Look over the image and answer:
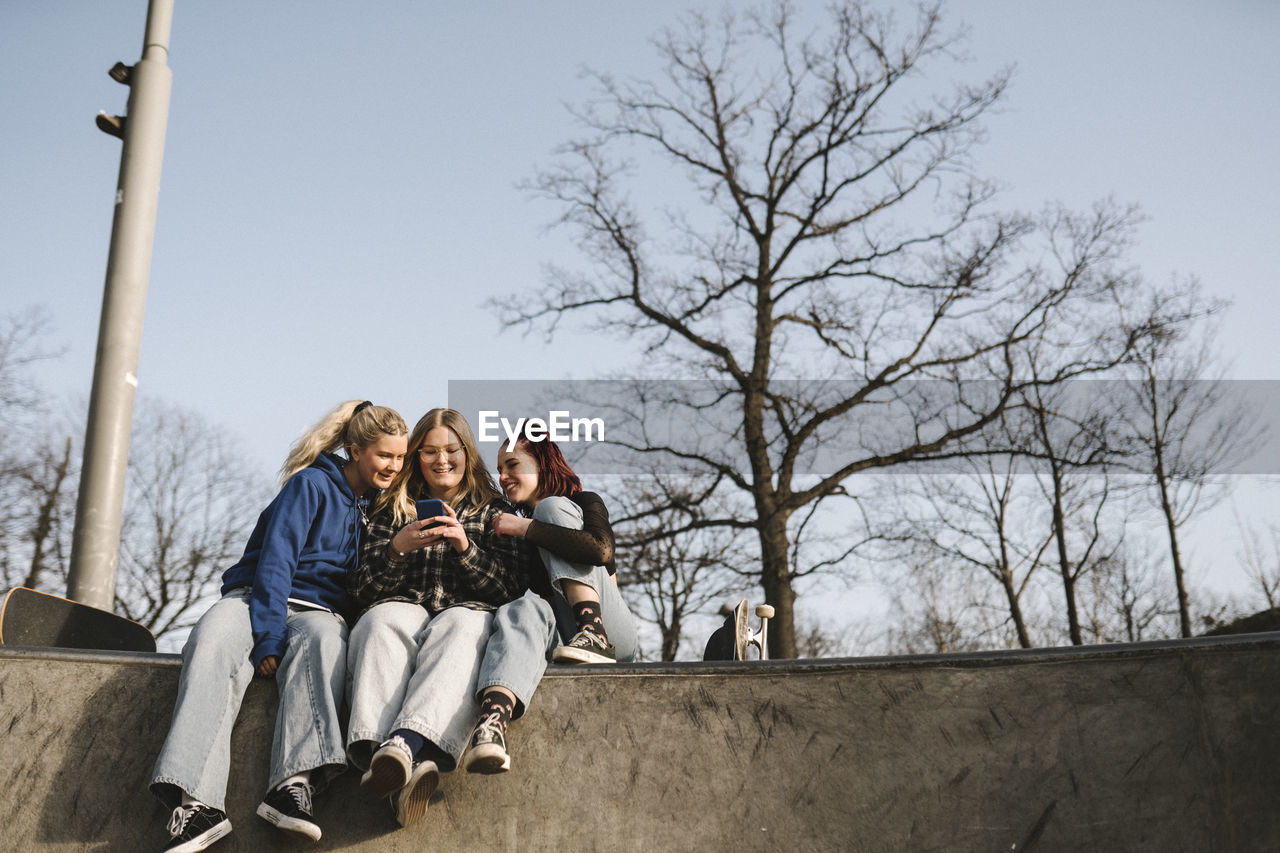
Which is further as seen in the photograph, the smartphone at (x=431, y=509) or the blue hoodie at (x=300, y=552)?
the smartphone at (x=431, y=509)

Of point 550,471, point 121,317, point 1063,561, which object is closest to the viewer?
point 550,471

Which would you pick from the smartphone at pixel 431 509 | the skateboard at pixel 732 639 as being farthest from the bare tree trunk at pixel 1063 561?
the smartphone at pixel 431 509

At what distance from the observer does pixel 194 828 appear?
2.64m

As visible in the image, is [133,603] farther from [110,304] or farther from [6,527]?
[110,304]

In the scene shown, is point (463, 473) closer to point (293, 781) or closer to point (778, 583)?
point (293, 781)

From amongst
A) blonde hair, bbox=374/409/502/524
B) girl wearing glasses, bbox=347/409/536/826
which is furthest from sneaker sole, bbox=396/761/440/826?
blonde hair, bbox=374/409/502/524

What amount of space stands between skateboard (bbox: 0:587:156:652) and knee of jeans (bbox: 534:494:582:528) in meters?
1.54

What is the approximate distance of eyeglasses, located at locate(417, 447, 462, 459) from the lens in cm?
385

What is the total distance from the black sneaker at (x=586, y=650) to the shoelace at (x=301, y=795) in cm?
87

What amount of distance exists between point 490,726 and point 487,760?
12 cm

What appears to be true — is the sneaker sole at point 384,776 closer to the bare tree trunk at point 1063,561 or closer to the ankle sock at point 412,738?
the ankle sock at point 412,738

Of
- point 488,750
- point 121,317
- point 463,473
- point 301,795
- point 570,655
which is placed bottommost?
point 301,795

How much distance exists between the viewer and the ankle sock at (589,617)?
3.46 m

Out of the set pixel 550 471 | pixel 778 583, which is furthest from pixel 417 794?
pixel 778 583
